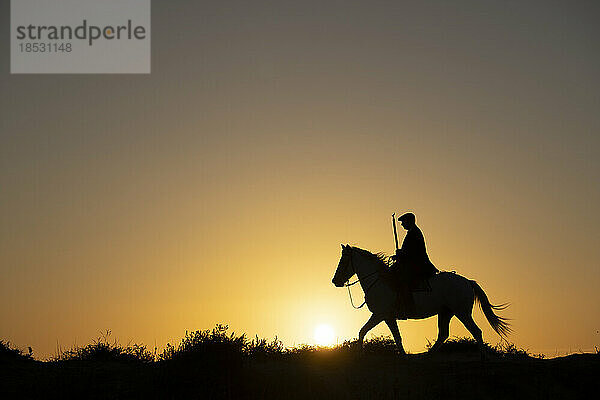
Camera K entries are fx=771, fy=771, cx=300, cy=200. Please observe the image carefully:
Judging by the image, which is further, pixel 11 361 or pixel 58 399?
pixel 11 361

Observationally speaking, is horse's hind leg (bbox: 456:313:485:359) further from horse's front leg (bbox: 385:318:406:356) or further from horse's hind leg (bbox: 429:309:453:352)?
horse's front leg (bbox: 385:318:406:356)

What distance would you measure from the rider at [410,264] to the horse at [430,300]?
182 mm

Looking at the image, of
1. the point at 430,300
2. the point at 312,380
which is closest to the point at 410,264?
the point at 430,300

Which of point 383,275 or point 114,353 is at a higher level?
point 383,275

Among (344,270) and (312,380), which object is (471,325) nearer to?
(344,270)

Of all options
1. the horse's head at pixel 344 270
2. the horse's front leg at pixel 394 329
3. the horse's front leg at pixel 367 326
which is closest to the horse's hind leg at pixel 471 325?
the horse's front leg at pixel 394 329

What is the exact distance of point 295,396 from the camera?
15.0m

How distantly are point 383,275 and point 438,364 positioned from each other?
313cm

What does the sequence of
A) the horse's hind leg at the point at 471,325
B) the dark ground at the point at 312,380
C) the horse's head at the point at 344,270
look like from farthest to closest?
the horse's head at the point at 344,270
the horse's hind leg at the point at 471,325
the dark ground at the point at 312,380

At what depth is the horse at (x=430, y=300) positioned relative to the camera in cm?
1867

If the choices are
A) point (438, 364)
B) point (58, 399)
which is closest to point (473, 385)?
point (438, 364)

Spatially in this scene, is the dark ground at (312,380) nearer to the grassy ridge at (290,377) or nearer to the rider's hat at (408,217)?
the grassy ridge at (290,377)

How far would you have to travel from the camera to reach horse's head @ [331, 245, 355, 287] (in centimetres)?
1980

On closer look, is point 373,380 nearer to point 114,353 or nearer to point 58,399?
point 58,399
